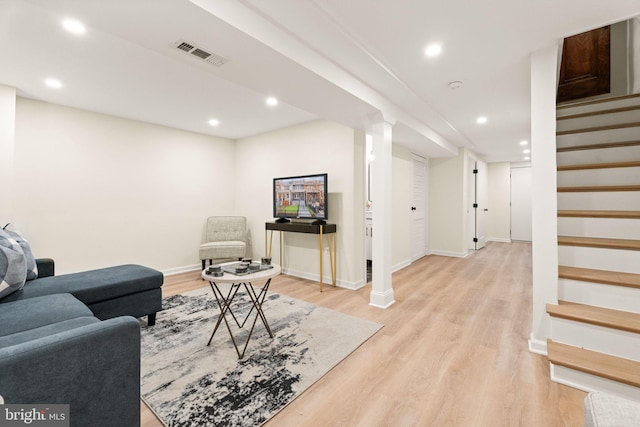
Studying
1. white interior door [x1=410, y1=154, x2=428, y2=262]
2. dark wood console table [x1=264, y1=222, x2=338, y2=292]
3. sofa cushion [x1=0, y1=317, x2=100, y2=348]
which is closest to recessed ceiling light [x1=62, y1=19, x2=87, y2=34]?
sofa cushion [x1=0, y1=317, x2=100, y2=348]

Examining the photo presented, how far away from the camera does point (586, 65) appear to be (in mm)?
3654

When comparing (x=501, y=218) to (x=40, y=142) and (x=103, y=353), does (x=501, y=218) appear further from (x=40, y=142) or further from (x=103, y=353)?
(x=40, y=142)

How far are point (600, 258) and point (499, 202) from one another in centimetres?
682

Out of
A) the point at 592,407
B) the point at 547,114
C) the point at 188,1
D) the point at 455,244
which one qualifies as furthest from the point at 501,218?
the point at 188,1

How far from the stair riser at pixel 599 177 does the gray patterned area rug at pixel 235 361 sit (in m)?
2.29

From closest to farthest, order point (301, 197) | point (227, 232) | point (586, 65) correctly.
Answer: point (586, 65) < point (301, 197) < point (227, 232)

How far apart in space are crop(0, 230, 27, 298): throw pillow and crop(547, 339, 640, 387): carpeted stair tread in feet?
11.9

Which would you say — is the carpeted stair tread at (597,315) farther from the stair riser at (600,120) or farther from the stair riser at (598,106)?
the stair riser at (598,106)

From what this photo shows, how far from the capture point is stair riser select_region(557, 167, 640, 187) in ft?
7.56

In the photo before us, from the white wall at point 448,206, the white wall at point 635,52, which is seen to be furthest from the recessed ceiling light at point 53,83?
the white wall at point 635,52

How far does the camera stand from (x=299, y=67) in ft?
6.91

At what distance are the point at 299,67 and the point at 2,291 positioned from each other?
2.57 m

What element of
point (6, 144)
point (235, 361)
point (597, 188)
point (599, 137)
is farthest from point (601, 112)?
point (6, 144)

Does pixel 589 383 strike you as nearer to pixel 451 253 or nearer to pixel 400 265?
pixel 400 265
